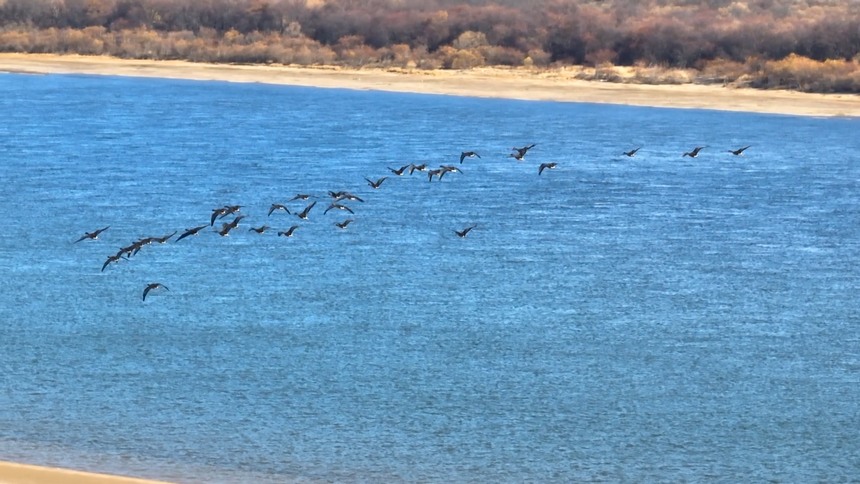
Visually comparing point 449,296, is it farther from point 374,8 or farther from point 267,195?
point 374,8

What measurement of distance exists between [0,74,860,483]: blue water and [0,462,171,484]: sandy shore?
0.36 metres

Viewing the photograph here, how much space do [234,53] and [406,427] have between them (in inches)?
1983

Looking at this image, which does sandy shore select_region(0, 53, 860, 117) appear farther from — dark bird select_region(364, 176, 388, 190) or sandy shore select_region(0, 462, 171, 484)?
sandy shore select_region(0, 462, 171, 484)

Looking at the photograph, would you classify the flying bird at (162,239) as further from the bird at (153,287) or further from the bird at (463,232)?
the bird at (463,232)

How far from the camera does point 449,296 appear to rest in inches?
925

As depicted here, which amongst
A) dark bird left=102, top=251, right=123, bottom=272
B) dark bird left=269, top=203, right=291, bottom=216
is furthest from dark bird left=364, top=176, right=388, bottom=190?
dark bird left=102, top=251, right=123, bottom=272

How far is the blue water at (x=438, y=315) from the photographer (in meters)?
16.2

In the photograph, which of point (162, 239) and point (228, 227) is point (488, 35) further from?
point (162, 239)

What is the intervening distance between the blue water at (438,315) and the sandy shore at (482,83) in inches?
289

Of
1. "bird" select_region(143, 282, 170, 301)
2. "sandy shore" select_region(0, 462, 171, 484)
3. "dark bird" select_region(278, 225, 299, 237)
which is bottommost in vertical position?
"dark bird" select_region(278, 225, 299, 237)

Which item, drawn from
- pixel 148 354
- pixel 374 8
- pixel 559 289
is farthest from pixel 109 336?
pixel 374 8

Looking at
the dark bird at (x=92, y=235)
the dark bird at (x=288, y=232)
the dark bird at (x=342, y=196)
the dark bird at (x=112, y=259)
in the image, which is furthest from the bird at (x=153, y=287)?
the dark bird at (x=342, y=196)

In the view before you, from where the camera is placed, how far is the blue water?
1617 centimetres

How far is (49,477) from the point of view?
1467cm
